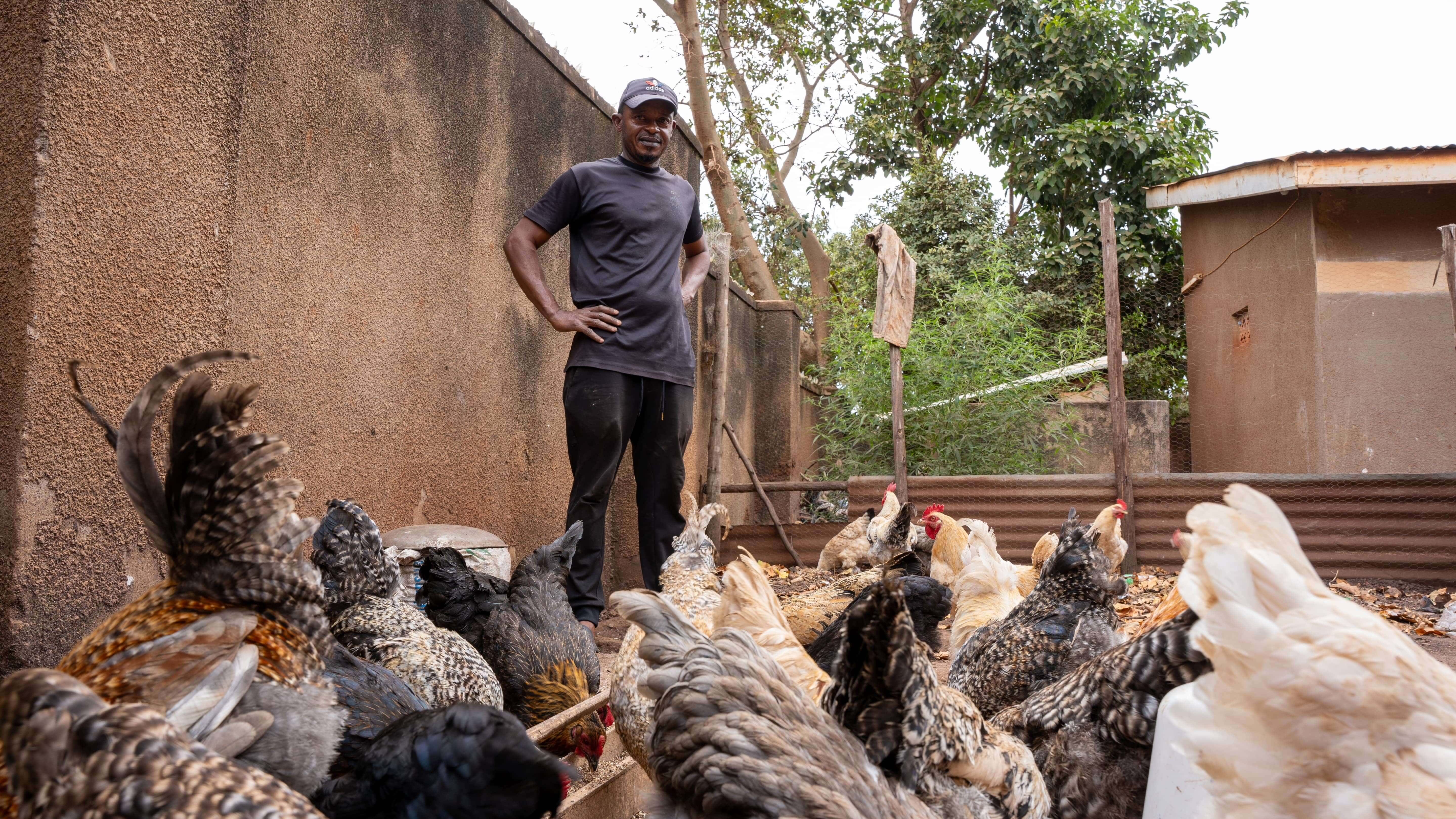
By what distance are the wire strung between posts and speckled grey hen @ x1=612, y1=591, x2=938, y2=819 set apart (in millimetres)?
10190

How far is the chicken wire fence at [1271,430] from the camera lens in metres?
7.77

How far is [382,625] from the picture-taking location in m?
2.97

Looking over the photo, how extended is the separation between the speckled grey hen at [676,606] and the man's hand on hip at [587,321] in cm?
100

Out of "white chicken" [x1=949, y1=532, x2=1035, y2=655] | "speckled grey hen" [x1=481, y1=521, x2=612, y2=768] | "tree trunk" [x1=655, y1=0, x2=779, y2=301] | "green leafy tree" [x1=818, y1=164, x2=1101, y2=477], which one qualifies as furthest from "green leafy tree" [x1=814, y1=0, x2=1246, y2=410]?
"speckled grey hen" [x1=481, y1=521, x2=612, y2=768]

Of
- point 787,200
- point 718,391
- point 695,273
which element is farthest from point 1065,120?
point 695,273

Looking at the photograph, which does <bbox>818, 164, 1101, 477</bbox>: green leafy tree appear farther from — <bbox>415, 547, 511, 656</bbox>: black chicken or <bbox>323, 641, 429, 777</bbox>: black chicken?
<bbox>323, 641, 429, 777</bbox>: black chicken

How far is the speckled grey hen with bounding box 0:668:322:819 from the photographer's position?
4.35 feet

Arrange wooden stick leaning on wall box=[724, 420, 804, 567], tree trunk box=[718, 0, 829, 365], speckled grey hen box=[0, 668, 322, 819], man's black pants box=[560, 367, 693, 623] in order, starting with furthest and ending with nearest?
1. tree trunk box=[718, 0, 829, 365]
2. wooden stick leaning on wall box=[724, 420, 804, 567]
3. man's black pants box=[560, 367, 693, 623]
4. speckled grey hen box=[0, 668, 322, 819]

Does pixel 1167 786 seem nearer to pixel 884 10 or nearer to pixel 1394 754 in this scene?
pixel 1394 754

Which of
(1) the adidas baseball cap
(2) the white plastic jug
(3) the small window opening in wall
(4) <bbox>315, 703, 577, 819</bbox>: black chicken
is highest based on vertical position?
(1) the adidas baseball cap

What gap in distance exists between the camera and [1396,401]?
30.3 feet

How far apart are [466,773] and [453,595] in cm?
226

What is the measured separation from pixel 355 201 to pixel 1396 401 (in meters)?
10.2

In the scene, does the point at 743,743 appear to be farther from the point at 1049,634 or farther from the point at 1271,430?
the point at 1271,430
